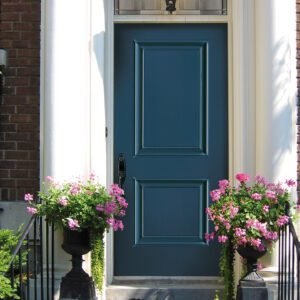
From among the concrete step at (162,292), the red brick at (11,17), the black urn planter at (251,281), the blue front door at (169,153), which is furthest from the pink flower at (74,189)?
the red brick at (11,17)

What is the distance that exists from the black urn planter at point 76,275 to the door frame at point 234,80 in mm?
635

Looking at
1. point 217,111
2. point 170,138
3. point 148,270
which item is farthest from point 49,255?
point 217,111

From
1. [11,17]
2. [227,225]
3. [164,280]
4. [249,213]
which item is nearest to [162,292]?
[164,280]

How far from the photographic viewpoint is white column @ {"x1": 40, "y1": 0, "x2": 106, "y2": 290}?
5156 mm

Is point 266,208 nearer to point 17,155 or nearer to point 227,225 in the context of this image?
point 227,225

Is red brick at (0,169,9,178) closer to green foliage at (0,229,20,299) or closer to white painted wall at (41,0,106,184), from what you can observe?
white painted wall at (41,0,106,184)

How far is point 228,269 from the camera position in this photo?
5.17 metres

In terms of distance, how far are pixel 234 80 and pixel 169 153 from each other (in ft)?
2.71

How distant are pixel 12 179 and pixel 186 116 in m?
1.56

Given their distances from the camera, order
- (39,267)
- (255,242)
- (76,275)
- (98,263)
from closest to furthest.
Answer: (255,242), (76,275), (98,263), (39,267)

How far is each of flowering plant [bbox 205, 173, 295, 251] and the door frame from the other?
0.47m

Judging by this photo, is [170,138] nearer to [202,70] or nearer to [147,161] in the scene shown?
[147,161]

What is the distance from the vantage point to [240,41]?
5.49 metres

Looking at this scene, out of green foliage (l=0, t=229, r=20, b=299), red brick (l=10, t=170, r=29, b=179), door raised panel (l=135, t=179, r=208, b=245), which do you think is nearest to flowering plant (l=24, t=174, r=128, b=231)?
green foliage (l=0, t=229, r=20, b=299)
